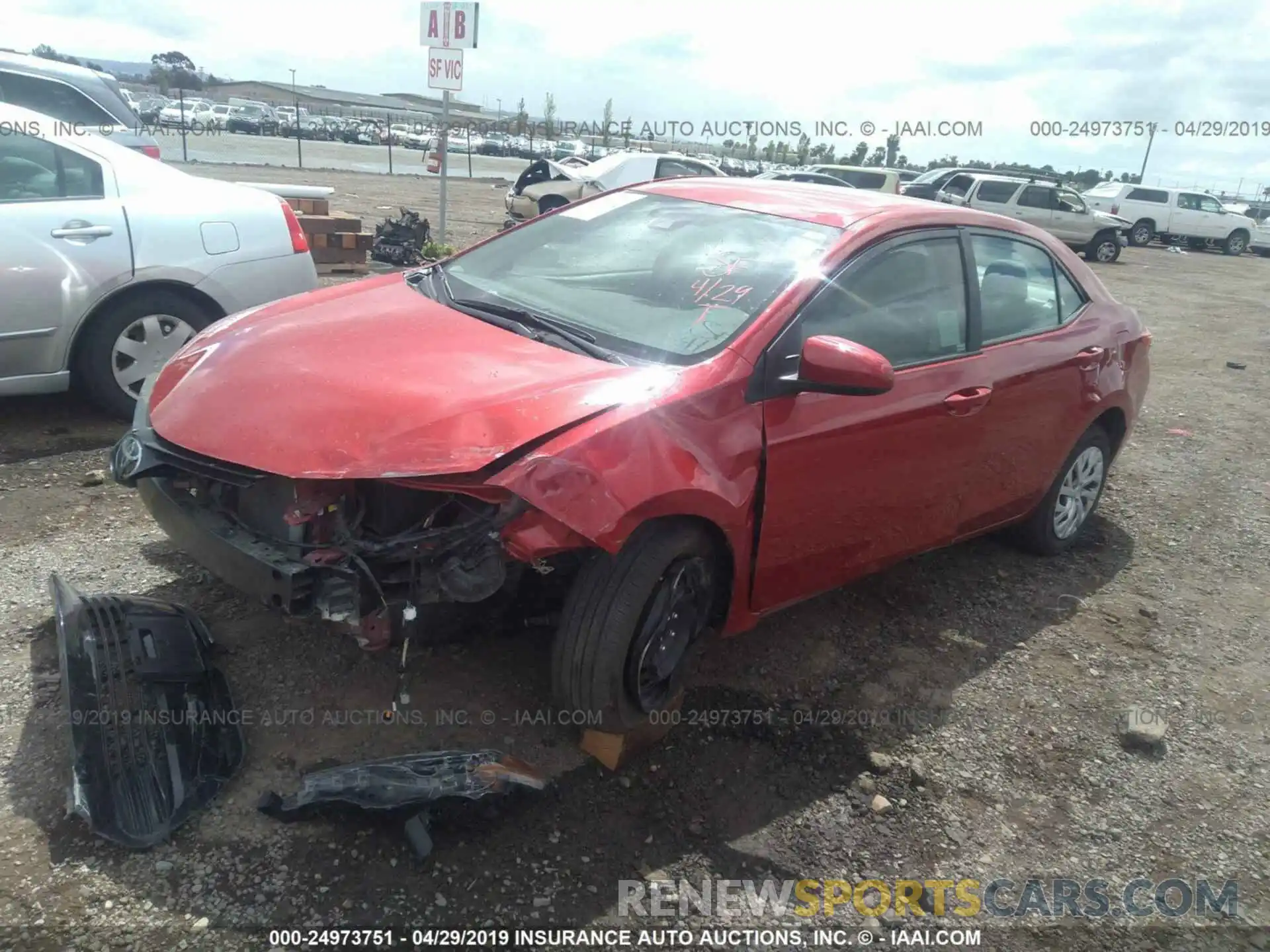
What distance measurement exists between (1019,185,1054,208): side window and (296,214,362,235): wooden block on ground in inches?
652

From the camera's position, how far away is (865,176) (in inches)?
789

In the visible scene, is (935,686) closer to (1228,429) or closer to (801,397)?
(801,397)

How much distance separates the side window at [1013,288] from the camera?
3782 mm

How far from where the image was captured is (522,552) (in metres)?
2.41

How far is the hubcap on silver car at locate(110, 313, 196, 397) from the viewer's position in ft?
15.5

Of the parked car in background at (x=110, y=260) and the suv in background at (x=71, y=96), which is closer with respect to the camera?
the parked car in background at (x=110, y=260)

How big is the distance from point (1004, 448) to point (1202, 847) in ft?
5.25

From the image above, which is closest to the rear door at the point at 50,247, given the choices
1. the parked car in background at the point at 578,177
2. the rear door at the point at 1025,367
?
the rear door at the point at 1025,367

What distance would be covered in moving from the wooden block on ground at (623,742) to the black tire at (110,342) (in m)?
3.31

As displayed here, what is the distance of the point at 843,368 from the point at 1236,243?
31956mm

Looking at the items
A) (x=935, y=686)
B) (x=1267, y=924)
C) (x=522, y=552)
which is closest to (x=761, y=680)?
(x=935, y=686)

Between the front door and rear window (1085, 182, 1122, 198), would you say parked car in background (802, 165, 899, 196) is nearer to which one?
rear window (1085, 182, 1122, 198)

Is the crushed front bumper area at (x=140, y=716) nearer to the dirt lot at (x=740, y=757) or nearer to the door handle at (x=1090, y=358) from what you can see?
the dirt lot at (x=740, y=757)

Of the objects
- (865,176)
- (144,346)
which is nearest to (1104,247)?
(865,176)
